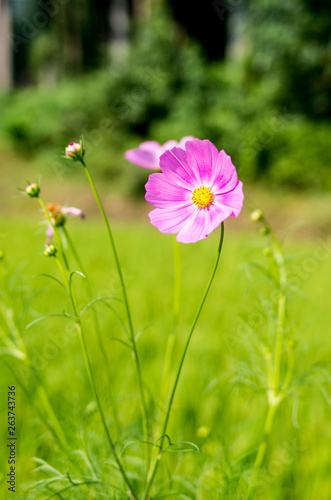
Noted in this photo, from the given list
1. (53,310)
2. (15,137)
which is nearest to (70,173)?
(15,137)

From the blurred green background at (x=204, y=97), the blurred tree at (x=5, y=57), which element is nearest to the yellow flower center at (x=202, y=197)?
the blurred green background at (x=204, y=97)

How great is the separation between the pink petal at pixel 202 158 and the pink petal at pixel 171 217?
4 cm

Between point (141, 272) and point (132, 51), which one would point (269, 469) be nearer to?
point (141, 272)

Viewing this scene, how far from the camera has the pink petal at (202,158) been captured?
529mm

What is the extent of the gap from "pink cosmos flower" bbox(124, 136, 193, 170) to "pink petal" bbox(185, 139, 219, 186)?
0.18 m

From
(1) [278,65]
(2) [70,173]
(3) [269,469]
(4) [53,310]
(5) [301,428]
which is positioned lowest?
(3) [269,469]

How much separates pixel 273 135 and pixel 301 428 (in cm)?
622

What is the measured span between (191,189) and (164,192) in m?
0.03

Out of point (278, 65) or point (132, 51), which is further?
point (132, 51)

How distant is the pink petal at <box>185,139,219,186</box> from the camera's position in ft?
1.74

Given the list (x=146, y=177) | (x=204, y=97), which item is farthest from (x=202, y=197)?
(x=204, y=97)

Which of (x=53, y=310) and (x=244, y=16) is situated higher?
(x=244, y=16)

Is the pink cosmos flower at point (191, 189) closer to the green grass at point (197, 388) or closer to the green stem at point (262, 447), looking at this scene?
the green grass at point (197, 388)

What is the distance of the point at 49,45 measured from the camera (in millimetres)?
14148
